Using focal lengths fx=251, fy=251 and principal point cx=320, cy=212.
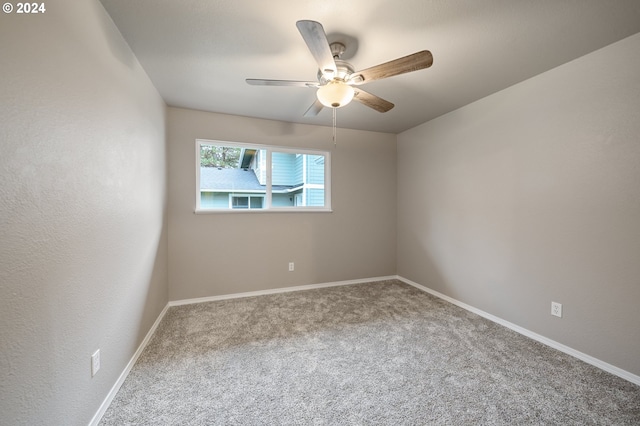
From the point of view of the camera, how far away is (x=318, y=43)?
138cm

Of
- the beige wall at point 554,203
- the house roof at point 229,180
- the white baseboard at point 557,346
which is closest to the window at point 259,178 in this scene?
the house roof at point 229,180

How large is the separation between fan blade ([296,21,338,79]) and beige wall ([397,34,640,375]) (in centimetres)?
190

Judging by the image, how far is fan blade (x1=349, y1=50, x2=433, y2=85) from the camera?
146 cm

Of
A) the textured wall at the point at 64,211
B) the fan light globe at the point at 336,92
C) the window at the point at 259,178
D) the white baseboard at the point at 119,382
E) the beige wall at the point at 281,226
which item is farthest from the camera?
the window at the point at 259,178

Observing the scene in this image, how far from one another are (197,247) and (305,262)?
1.40 metres

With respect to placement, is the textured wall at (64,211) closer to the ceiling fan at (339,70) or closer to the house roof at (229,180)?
the ceiling fan at (339,70)

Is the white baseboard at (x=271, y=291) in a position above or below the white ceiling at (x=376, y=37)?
below

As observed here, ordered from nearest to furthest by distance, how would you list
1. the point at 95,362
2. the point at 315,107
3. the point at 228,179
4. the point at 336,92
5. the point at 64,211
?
1. the point at 64,211
2. the point at 95,362
3. the point at 336,92
4. the point at 315,107
5. the point at 228,179

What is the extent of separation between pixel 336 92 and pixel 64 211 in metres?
1.59

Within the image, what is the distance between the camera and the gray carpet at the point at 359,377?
1411mm

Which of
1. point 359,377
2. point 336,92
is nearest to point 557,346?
point 359,377

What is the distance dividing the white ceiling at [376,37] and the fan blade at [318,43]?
26 centimetres

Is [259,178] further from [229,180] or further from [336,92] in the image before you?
[336,92]

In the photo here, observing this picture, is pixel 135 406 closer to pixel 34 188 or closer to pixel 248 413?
pixel 248 413
